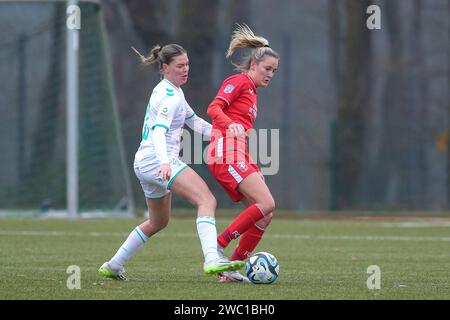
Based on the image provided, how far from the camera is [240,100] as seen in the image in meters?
8.48

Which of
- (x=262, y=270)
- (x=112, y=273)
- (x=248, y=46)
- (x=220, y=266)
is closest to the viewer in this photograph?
(x=220, y=266)

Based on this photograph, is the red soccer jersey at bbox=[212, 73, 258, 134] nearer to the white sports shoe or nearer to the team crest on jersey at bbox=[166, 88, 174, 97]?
the team crest on jersey at bbox=[166, 88, 174, 97]

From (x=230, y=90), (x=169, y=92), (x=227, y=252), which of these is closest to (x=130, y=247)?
(x=169, y=92)

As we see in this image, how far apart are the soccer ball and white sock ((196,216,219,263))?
0.39 meters

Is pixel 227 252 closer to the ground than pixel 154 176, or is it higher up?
closer to the ground

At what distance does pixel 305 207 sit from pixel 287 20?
7825mm

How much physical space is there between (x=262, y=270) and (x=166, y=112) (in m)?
1.37

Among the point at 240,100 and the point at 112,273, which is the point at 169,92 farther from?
the point at 112,273

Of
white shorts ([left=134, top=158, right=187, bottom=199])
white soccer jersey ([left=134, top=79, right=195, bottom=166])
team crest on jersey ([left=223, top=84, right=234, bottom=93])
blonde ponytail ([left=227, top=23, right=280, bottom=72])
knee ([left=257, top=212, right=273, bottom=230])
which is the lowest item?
knee ([left=257, top=212, right=273, bottom=230])

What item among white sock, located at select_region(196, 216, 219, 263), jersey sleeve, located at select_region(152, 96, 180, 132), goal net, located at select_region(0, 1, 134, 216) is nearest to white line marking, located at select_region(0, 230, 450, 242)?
goal net, located at select_region(0, 1, 134, 216)

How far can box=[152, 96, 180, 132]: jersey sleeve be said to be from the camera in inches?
309
